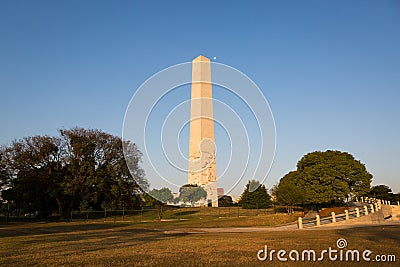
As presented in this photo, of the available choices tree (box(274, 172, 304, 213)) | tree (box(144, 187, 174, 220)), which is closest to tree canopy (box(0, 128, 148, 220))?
tree (box(144, 187, 174, 220))

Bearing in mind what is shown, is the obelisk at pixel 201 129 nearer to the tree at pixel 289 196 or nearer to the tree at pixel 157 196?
the tree at pixel 157 196

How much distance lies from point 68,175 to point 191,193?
1648 cm

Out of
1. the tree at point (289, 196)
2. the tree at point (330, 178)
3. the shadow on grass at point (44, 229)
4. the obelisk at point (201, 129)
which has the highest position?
the obelisk at point (201, 129)

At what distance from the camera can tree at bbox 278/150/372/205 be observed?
4206 centimetres

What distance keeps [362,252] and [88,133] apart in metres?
39.6

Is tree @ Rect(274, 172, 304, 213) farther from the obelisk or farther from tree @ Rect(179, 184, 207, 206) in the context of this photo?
tree @ Rect(179, 184, 207, 206)

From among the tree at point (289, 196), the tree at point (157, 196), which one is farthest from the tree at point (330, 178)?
the tree at point (157, 196)

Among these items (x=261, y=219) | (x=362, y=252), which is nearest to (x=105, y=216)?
(x=261, y=219)

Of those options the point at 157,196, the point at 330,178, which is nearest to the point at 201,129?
the point at 157,196

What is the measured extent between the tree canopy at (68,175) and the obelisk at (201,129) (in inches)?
306

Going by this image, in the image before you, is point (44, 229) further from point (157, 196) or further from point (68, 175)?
point (157, 196)

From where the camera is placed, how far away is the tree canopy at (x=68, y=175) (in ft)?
139

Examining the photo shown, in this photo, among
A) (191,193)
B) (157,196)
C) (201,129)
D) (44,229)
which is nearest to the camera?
(44,229)

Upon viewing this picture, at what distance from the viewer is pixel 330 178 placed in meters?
42.6
